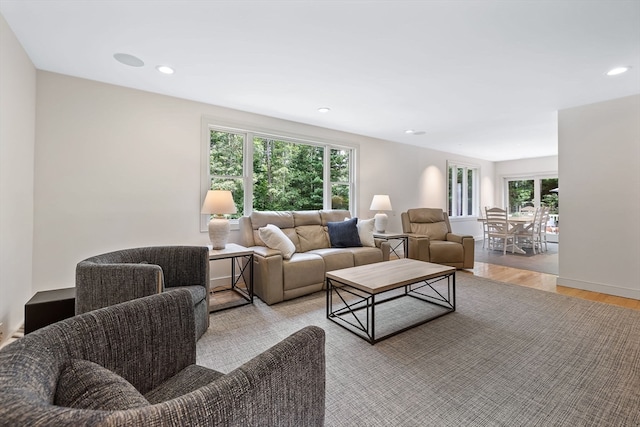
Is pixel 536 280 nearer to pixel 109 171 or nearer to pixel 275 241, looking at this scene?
pixel 275 241

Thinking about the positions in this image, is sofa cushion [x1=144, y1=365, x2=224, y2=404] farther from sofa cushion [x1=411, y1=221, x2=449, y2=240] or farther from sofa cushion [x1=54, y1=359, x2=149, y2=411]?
sofa cushion [x1=411, y1=221, x2=449, y2=240]

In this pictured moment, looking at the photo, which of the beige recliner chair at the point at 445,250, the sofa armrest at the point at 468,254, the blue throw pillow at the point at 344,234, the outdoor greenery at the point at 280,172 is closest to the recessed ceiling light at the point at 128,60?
the outdoor greenery at the point at 280,172

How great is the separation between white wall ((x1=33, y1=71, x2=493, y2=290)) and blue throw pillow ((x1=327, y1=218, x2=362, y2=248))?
138cm

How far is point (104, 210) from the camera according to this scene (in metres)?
2.91

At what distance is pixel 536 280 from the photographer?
3889mm

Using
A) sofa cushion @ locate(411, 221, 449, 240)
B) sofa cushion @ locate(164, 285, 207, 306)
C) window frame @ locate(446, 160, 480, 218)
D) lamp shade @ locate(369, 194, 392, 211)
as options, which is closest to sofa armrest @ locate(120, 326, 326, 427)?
sofa cushion @ locate(164, 285, 207, 306)

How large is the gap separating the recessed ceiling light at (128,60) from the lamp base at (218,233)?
1648mm

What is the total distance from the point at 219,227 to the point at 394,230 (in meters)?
3.85

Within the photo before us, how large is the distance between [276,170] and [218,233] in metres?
1.56

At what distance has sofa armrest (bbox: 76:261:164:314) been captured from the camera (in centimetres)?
177

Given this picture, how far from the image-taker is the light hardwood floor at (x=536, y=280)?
10.3ft

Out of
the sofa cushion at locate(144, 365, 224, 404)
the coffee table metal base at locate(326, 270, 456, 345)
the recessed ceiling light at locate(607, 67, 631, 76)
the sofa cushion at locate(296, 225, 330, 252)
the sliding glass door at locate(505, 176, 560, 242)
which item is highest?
the recessed ceiling light at locate(607, 67, 631, 76)

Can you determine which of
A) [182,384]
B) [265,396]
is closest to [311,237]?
[182,384]

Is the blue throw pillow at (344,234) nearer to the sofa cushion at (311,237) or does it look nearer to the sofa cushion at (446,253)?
the sofa cushion at (311,237)
